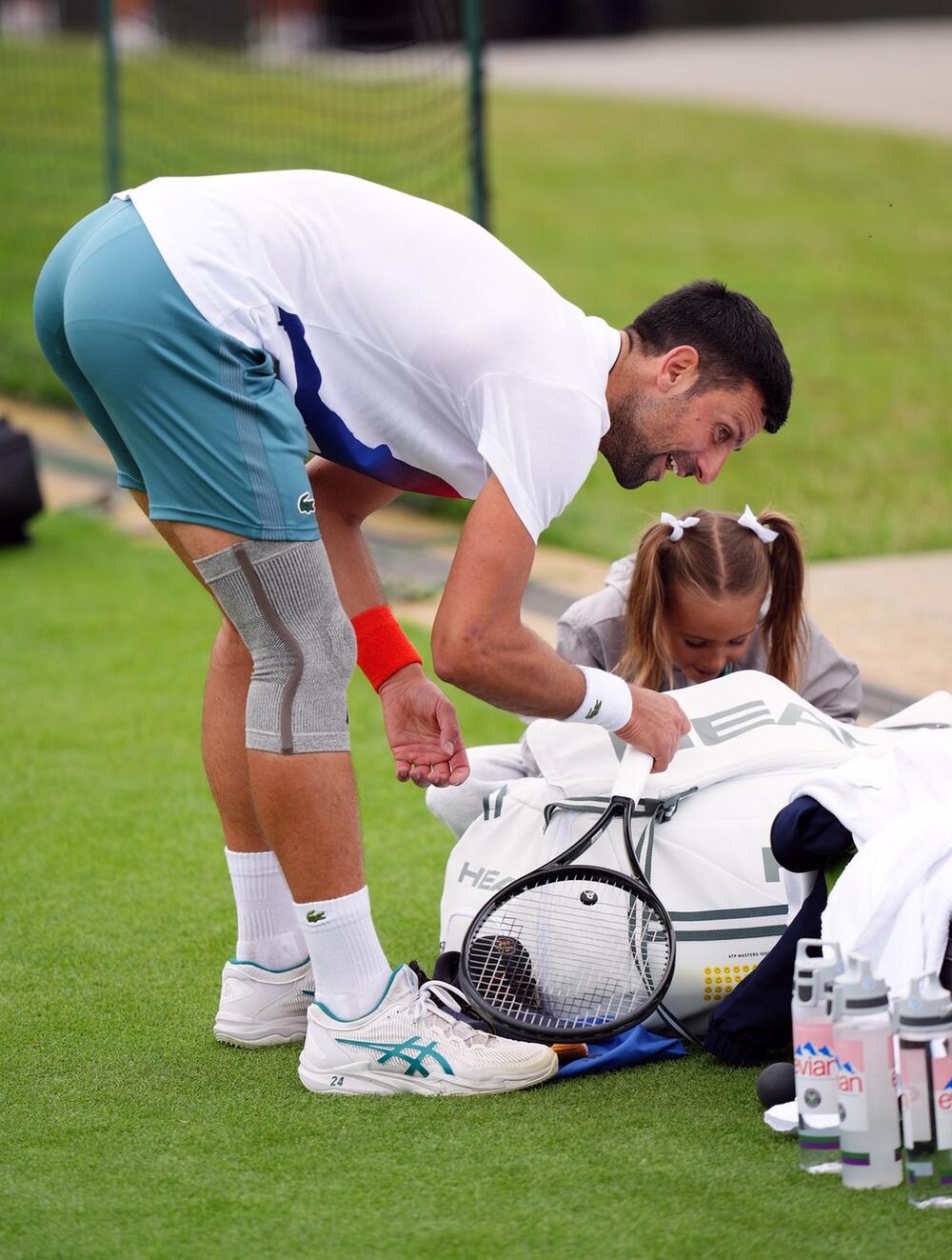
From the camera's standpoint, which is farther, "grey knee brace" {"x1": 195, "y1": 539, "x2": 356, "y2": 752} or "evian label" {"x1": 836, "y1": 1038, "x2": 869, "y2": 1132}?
"grey knee brace" {"x1": 195, "y1": 539, "x2": 356, "y2": 752}

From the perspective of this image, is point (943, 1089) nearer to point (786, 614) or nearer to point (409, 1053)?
point (409, 1053)

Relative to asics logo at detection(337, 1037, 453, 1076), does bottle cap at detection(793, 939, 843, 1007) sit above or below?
above

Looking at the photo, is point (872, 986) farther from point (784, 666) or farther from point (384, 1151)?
point (784, 666)

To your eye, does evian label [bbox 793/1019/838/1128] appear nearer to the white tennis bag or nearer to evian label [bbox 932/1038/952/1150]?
evian label [bbox 932/1038/952/1150]

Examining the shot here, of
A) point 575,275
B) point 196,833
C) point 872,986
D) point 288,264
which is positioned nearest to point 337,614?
point 288,264

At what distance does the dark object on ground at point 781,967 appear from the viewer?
8.59ft

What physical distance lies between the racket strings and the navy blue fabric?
7 cm

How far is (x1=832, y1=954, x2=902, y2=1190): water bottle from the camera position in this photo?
2217mm

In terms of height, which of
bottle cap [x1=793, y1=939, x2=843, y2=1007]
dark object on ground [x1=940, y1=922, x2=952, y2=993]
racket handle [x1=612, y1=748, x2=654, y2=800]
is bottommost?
dark object on ground [x1=940, y1=922, x2=952, y2=993]

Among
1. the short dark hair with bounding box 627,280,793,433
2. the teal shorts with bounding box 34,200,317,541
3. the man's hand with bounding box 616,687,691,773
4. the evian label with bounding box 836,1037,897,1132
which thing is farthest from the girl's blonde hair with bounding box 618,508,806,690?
the evian label with bounding box 836,1037,897,1132

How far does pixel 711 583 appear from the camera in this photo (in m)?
3.36

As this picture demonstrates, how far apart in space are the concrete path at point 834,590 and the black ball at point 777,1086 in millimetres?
2049

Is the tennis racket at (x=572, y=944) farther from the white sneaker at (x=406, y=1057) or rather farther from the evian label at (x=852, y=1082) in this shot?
the evian label at (x=852, y=1082)

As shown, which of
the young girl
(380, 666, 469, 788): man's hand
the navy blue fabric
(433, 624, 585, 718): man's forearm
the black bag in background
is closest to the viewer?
(433, 624, 585, 718): man's forearm
